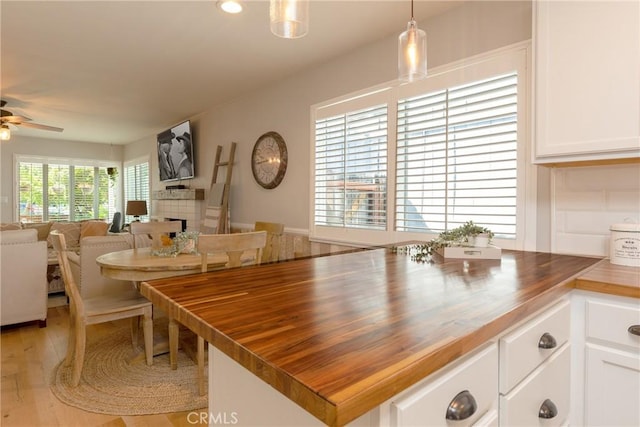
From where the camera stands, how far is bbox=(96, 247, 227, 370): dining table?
7.73 feet

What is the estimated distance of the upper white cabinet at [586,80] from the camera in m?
1.47

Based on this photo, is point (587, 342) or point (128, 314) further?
point (128, 314)

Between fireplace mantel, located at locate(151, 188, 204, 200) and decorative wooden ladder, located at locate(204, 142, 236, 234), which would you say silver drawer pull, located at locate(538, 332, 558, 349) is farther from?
fireplace mantel, located at locate(151, 188, 204, 200)

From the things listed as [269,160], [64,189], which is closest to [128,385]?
[269,160]

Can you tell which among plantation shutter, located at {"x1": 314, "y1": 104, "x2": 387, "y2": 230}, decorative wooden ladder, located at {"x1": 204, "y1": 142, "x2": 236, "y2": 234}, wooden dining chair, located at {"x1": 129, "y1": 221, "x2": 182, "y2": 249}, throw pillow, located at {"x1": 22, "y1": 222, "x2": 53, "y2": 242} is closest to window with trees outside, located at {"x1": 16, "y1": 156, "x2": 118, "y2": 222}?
throw pillow, located at {"x1": 22, "y1": 222, "x2": 53, "y2": 242}

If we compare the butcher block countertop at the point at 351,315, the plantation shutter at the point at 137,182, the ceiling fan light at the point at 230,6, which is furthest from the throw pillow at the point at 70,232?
the butcher block countertop at the point at 351,315

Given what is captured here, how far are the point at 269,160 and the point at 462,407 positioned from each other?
3.51 metres

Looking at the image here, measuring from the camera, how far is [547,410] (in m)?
1.09

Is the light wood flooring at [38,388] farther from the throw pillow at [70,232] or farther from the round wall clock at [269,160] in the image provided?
the throw pillow at [70,232]

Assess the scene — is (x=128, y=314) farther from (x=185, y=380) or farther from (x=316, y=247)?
(x=316, y=247)

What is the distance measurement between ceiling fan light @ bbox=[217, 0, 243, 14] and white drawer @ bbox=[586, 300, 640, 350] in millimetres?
2486

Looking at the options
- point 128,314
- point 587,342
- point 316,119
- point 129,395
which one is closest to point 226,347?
point 587,342

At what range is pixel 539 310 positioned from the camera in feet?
3.51

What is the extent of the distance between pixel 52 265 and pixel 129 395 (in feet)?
9.34
